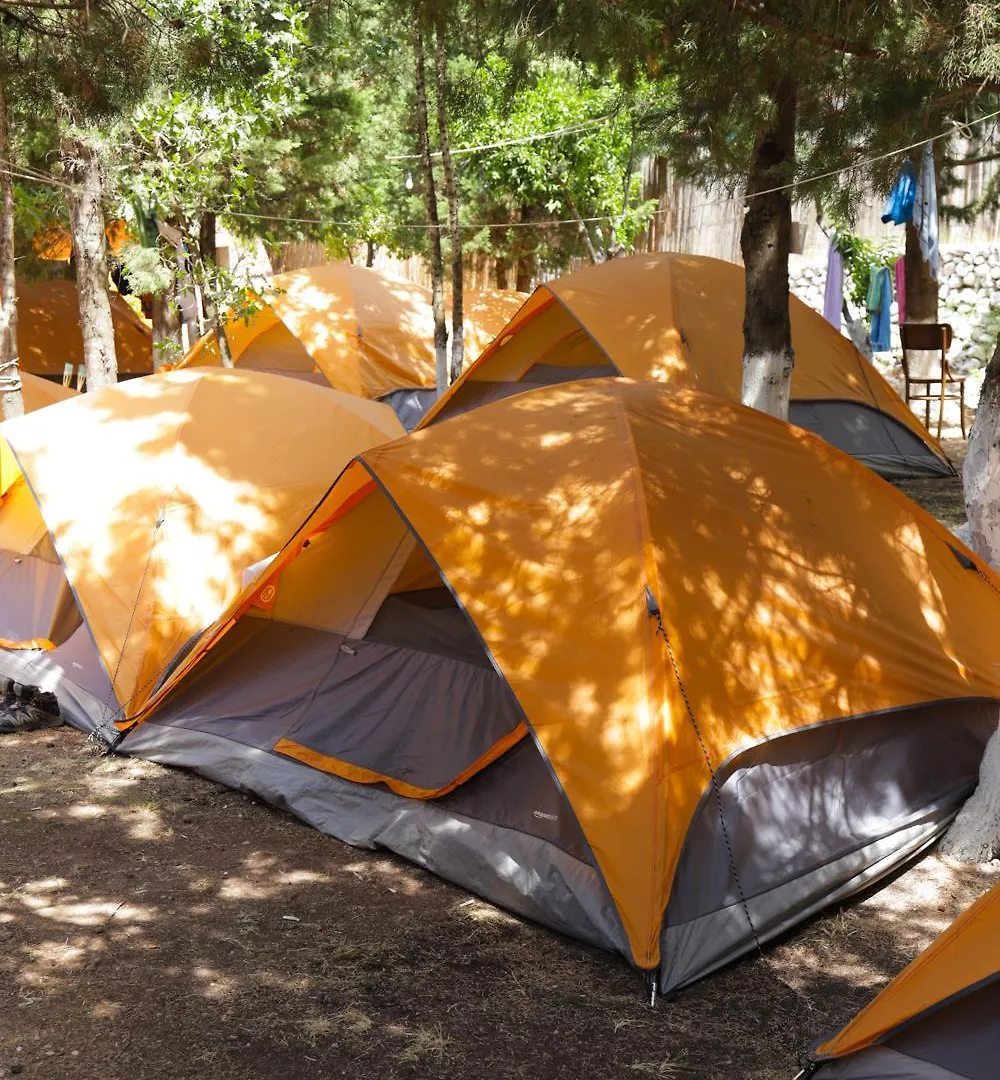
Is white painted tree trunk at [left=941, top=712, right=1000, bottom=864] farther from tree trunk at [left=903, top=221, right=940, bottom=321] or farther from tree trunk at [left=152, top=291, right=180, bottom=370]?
tree trunk at [left=152, top=291, right=180, bottom=370]

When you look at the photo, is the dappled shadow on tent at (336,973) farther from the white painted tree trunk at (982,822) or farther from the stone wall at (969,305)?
the stone wall at (969,305)

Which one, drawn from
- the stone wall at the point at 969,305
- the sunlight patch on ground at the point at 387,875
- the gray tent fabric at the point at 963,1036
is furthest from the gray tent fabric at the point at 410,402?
the gray tent fabric at the point at 963,1036

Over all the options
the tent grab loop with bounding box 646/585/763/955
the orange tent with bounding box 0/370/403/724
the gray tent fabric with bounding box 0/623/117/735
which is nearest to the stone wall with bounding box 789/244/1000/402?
the orange tent with bounding box 0/370/403/724

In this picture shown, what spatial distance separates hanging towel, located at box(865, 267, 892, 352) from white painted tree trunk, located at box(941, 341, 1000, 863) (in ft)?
28.8

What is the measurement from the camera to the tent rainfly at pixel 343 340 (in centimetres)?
1269

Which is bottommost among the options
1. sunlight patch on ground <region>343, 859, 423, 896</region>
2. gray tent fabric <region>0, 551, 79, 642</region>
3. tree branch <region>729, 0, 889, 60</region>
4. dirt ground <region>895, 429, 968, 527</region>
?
sunlight patch on ground <region>343, 859, 423, 896</region>

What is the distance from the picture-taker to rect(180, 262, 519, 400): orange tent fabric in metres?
12.7

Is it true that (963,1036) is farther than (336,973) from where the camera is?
No

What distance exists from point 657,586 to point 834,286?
32.8 feet

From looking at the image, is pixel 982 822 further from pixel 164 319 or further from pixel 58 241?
pixel 58 241

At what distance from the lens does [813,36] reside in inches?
193

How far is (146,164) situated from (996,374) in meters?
7.09

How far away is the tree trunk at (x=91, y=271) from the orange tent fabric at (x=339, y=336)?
7.85ft

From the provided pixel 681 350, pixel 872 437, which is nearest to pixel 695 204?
pixel 872 437
